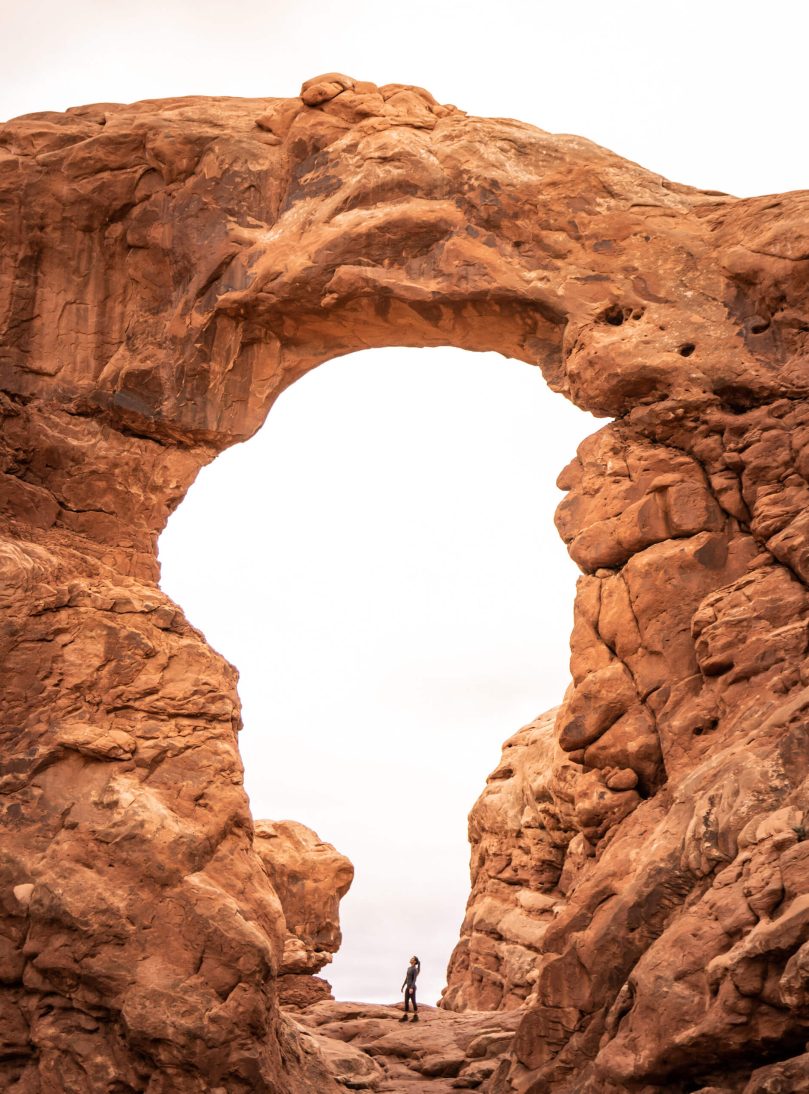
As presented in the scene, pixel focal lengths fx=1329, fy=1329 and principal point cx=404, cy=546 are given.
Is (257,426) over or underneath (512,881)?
over

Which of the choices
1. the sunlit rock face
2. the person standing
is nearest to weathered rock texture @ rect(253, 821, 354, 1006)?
the person standing

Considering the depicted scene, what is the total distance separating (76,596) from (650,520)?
6.66 m

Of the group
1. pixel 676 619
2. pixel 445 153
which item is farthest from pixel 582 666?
pixel 445 153

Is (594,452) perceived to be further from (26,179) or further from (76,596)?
(26,179)

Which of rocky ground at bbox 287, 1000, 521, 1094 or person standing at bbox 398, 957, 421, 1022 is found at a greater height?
person standing at bbox 398, 957, 421, 1022

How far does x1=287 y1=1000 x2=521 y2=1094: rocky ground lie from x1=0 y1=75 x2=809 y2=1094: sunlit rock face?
917 mm

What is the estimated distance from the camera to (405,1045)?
16969 millimetres

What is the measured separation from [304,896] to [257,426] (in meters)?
7.62

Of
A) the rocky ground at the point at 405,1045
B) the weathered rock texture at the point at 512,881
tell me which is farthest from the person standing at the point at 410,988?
the weathered rock texture at the point at 512,881

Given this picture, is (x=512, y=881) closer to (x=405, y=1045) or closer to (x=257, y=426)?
(x=405, y=1045)

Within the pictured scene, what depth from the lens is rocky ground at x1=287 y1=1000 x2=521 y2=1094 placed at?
15586 mm

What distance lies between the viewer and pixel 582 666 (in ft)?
49.5

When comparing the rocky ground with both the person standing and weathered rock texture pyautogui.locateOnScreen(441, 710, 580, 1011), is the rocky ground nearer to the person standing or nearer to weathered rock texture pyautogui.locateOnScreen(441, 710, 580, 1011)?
the person standing

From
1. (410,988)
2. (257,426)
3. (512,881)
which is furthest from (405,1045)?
(257,426)
